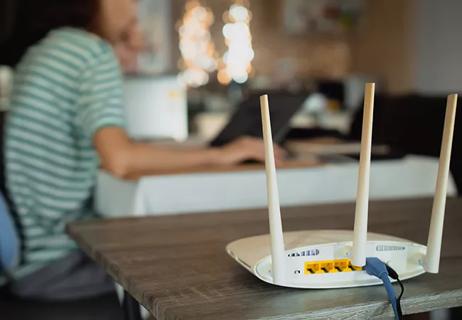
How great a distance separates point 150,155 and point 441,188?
2.98ft

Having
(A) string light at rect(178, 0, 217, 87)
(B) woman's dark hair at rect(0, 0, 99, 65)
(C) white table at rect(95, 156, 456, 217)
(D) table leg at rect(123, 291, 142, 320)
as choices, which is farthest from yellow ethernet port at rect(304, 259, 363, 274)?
(A) string light at rect(178, 0, 217, 87)

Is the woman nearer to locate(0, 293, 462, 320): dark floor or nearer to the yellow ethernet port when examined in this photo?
locate(0, 293, 462, 320): dark floor

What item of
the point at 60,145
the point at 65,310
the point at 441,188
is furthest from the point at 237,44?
the point at 441,188

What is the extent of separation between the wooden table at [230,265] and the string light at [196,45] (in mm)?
4327

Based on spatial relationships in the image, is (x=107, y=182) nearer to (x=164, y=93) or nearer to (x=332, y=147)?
(x=332, y=147)

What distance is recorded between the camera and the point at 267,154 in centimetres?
67

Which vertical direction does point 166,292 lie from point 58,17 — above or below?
below

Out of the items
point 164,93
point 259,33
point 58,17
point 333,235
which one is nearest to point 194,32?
point 259,33

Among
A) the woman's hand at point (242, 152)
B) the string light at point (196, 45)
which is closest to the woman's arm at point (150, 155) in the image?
the woman's hand at point (242, 152)

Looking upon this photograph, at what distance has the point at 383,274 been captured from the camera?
0.69 metres

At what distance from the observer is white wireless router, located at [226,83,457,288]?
669mm

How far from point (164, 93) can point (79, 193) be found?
131 centimetres

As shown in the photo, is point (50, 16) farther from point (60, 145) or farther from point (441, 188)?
point (441, 188)

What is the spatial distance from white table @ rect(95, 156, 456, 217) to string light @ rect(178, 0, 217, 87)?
3.89m
